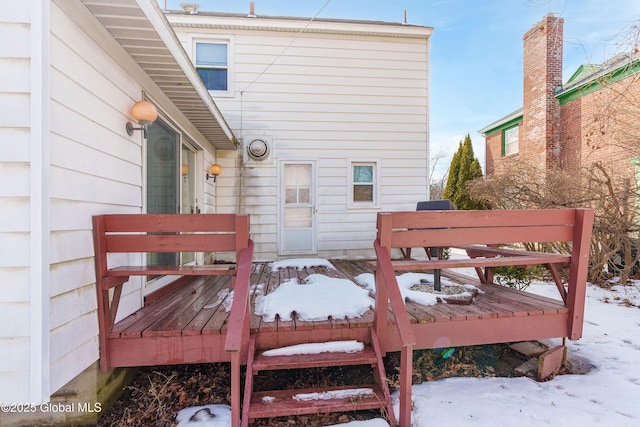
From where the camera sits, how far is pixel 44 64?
1581 millimetres

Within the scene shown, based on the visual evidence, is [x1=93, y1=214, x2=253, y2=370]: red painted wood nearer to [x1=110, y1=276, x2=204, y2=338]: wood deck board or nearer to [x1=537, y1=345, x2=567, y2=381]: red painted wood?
[x1=110, y1=276, x2=204, y2=338]: wood deck board

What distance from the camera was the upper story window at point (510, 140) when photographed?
35.5ft

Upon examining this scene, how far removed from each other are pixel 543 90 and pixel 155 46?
10289 mm

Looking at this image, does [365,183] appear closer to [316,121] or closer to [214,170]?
[316,121]

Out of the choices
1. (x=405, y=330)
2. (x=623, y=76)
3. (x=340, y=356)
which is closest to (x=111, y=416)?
(x=340, y=356)

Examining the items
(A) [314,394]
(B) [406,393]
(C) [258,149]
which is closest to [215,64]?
(C) [258,149]

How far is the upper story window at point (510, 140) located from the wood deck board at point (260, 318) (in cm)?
950

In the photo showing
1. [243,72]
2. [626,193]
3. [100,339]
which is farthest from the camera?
[243,72]

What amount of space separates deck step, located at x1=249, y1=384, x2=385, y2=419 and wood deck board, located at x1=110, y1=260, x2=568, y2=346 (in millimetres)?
397

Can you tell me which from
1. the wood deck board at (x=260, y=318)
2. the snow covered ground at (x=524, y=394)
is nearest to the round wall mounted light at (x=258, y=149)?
the wood deck board at (x=260, y=318)

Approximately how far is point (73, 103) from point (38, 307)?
3.81ft

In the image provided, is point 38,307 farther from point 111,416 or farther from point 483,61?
point 483,61

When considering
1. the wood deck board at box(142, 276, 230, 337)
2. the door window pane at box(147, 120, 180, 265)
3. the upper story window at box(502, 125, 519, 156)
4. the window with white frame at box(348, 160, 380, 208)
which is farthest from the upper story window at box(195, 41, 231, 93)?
the upper story window at box(502, 125, 519, 156)

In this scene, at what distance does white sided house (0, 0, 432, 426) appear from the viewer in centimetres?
156
